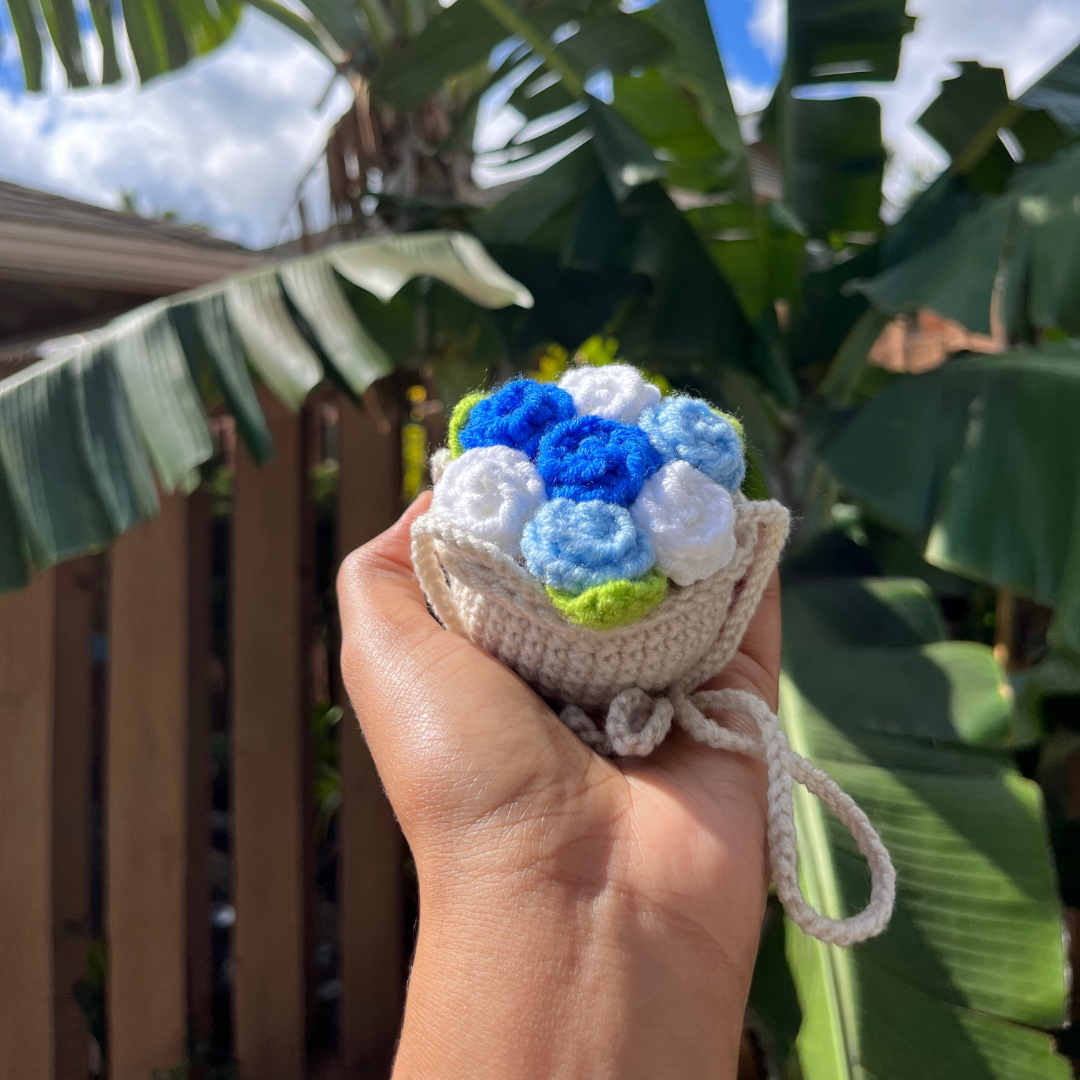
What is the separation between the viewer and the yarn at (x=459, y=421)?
732 millimetres

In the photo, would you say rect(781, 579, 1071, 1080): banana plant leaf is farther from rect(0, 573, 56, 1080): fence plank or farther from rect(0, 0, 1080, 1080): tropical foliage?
rect(0, 573, 56, 1080): fence plank

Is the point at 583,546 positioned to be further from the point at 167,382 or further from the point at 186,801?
the point at 186,801

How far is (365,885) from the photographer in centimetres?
194

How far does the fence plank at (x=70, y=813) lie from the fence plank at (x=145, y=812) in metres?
0.07

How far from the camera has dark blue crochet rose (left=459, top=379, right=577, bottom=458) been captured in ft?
2.26

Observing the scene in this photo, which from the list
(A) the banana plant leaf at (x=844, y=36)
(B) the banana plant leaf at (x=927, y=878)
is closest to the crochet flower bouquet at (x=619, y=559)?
(B) the banana plant leaf at (x=927, y=878)

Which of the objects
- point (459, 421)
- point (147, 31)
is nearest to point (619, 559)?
point (459, 421)

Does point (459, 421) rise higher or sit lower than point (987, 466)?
higher

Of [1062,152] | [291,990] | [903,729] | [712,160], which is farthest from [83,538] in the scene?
[1062,152]

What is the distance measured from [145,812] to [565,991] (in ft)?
4.79

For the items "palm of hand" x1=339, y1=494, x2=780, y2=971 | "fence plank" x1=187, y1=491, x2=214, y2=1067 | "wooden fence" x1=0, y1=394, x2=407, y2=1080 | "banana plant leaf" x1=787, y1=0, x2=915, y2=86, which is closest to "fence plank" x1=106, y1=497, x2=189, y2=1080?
"wooden fence" x1=0, y1=394, x2=407, y2=1080

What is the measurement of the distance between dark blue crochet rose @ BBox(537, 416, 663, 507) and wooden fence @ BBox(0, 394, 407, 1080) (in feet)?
4.57

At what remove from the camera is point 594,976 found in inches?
24.0

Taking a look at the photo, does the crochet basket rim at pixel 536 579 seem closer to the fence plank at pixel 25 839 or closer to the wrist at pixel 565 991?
the wrist at pixel 565 991
